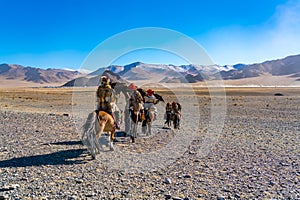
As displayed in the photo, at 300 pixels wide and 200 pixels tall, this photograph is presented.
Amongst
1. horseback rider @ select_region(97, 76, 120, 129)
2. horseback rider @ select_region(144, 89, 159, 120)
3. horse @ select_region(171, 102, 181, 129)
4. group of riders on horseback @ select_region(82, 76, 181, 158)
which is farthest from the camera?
horse @ select_region(171, 102, 181, 129)

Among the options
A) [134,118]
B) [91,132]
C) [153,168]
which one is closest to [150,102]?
[134,118]

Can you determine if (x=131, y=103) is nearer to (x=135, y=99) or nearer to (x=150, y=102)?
(x=135, y=99)

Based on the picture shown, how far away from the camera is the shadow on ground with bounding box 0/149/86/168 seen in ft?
25.0

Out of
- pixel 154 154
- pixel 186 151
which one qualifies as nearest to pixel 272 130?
pixel 186 151

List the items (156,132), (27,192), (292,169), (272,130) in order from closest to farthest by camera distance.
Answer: (27,192) → (292,169) → (156,132) → (272,130)

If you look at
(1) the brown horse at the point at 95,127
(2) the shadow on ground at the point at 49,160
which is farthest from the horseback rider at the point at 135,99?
(2) the shadow on ground at the point at 49,160

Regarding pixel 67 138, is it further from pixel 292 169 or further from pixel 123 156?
pixel 292 169

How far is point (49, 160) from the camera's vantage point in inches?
315

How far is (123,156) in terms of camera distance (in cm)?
864

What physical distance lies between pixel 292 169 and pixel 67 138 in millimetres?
7858

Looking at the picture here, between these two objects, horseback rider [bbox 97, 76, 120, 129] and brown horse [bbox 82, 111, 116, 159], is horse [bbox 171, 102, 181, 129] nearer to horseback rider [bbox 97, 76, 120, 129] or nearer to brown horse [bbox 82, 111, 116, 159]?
horseback rider [bbox 97, 76, 120, 129]

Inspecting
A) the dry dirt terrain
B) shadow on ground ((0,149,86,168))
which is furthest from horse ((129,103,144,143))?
shadow on ground ((0,149,86,168))

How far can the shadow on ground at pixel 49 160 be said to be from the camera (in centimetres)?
762

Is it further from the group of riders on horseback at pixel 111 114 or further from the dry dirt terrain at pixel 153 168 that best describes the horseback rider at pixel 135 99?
the dry dirt terrain at pixel 153 168
